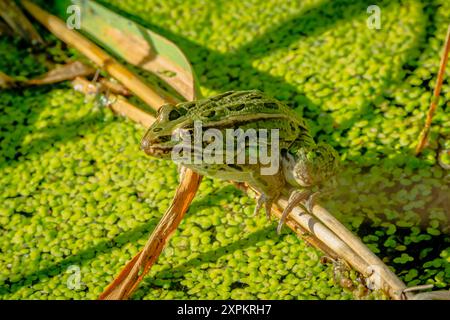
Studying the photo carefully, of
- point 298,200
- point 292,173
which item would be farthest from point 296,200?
point 292,173

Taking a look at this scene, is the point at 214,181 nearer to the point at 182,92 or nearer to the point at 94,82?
the point at 182,92

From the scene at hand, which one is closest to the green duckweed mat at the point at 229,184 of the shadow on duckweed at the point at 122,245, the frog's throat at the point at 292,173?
the shadow on duckweed at the point at 122,245

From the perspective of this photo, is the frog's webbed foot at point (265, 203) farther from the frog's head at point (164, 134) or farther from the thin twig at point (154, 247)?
the frog's head at point (164, 134)

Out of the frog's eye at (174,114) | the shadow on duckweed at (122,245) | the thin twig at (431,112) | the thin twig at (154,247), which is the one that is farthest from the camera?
the thin twig at (431,112)

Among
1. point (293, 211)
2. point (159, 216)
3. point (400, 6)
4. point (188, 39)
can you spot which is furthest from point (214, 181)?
point (400, 6)

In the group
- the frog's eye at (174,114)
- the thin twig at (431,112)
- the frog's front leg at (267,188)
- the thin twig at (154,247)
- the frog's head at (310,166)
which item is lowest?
the thin twig at (154,247)

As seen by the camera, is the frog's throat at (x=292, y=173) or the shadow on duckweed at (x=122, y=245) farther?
the shadow on duckweed at (x=122, y=245)

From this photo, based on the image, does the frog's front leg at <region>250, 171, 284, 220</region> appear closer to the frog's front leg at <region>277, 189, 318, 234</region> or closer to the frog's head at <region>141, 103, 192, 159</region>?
the frog's front leg at <region>277, 189, 318, 234</region>

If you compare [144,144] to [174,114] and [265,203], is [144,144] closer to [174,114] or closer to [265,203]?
[174,114]
